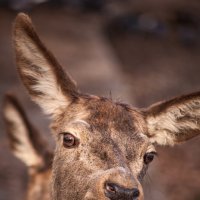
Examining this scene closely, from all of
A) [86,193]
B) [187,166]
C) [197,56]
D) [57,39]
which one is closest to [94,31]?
[57,39]

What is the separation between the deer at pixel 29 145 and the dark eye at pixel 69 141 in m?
1.87

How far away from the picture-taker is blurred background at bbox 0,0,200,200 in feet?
40.1

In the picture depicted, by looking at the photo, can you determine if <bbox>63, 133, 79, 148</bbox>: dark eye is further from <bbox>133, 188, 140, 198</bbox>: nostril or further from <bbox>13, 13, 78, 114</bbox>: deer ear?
<bbox>133, 188, 140, 198</bbox>: nostril

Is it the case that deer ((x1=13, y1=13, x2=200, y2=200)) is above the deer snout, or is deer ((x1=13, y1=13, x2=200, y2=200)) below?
above

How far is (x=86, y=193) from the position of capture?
6.05 metres

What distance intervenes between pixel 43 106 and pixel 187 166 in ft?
21.7

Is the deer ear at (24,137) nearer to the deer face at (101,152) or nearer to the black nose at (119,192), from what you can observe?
the deer face at (101,152)

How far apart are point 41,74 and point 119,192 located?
6.06ft

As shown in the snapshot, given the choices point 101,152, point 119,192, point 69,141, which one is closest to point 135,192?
point 119,192

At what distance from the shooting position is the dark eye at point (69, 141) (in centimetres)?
638

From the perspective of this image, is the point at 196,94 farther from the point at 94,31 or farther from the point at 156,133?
the point at 94,31

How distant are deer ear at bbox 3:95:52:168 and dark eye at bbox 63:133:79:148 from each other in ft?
6.38

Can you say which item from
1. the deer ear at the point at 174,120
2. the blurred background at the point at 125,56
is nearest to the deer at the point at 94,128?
the deer ear at the point at 174,120

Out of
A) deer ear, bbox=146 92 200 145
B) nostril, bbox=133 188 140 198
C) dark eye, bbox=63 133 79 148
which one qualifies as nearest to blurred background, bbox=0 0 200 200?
deer ear, bbox=146 92 200 145
